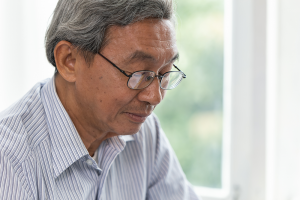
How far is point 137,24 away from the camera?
1070 millimetres

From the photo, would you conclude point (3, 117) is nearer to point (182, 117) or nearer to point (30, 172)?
point (30, 172)

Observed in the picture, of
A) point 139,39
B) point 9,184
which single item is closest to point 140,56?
point 139,39

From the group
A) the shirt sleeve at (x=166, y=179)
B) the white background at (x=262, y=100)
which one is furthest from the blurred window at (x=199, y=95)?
the shirt sleeve at (x=166, y=179)

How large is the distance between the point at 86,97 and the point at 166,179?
1.83 feet

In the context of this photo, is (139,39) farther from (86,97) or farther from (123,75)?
(86,97)

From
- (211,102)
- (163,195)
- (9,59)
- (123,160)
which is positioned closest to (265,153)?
(211,102)

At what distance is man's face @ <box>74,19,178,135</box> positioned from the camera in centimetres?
107

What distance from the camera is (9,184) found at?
38.4 inches

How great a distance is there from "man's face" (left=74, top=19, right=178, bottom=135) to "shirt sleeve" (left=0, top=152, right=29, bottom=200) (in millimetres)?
333

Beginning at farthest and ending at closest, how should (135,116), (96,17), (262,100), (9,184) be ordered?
(262,100) < (135,116) < (96,17) < (9,184)

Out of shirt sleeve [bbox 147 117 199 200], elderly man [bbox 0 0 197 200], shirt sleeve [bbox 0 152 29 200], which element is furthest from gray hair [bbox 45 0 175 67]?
shirt sleeve [bbox 147 117 199 200]

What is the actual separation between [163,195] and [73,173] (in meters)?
0.46

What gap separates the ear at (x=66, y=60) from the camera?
1.15 m

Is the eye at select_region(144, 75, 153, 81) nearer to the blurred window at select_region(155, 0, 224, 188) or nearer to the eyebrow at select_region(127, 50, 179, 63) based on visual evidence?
the eyebrow at select_region(127, 50, 179, 63)
